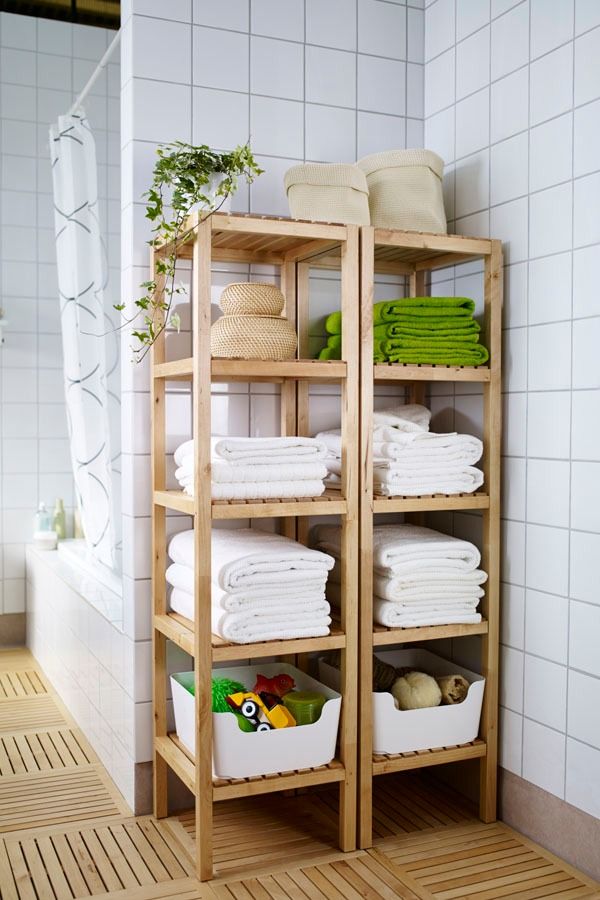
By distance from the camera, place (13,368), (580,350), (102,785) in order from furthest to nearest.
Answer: (13,368) → (102,785) → (580,350)

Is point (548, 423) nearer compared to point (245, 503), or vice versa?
point (245, 503)

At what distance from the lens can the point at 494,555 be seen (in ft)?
7.86

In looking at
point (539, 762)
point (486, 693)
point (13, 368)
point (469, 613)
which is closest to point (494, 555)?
point (469, 613)

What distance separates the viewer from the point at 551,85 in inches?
88.7

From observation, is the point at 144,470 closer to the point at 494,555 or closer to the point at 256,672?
the point at 256,672

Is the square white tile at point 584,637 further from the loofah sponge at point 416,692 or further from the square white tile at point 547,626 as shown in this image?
the loofah sponge at point 416,692

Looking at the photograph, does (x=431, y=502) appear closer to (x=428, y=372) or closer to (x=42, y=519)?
(x=428, y=372)

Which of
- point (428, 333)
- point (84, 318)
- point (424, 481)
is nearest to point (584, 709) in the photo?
point (424, 481)

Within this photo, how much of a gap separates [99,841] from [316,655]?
0.76 m

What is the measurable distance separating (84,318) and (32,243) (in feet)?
3.33

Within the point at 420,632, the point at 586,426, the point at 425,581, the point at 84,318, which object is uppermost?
the point at 84,318

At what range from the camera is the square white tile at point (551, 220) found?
2203mm

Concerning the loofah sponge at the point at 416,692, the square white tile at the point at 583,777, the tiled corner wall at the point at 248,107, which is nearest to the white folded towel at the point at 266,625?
the loofah sponge at the point at 416,692

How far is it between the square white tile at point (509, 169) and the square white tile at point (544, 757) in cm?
135
